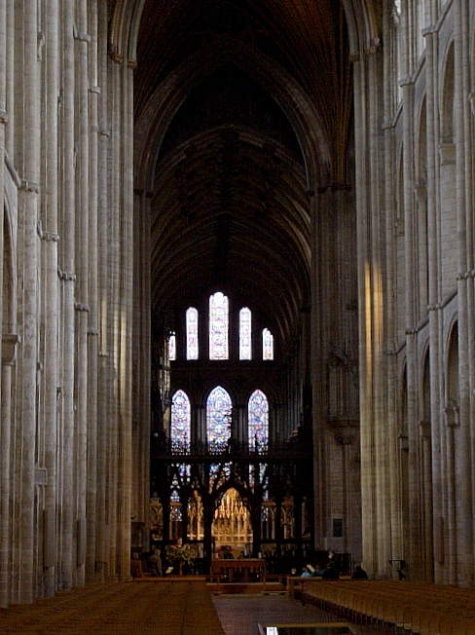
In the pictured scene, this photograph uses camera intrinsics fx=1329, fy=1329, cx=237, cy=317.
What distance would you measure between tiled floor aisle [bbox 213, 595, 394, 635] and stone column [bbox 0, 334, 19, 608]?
11.7 feet

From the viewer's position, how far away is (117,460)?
133 feet

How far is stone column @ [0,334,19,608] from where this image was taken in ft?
68.2

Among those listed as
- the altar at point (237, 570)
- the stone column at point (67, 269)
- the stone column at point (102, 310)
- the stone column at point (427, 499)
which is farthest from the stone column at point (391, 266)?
the stone column at point (67, 269)

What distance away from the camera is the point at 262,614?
24.9m

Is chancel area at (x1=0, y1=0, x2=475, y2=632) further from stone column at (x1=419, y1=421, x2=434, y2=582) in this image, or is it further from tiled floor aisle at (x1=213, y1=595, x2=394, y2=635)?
tiled floor aisle at (x1=213, y1=595, x2=394, y2=635)

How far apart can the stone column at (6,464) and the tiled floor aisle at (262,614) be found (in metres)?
3.56

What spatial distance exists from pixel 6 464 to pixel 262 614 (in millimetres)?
6426

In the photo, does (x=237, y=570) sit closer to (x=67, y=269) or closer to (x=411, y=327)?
Result: (x=411, y=327)

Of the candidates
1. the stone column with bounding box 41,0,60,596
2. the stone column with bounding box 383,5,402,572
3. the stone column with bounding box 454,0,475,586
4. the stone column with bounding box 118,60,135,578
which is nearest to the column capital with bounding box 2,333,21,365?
the stone column with bounding box 41,0,60,596

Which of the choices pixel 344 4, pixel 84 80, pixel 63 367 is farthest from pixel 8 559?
pixel 344 4

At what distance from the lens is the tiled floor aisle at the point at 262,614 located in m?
20.1

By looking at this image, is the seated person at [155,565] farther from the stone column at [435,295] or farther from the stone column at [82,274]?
the stone column at [435,295]

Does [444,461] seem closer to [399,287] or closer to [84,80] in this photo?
[399,287]

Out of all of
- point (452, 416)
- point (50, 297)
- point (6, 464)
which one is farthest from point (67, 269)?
point (6, 464)
